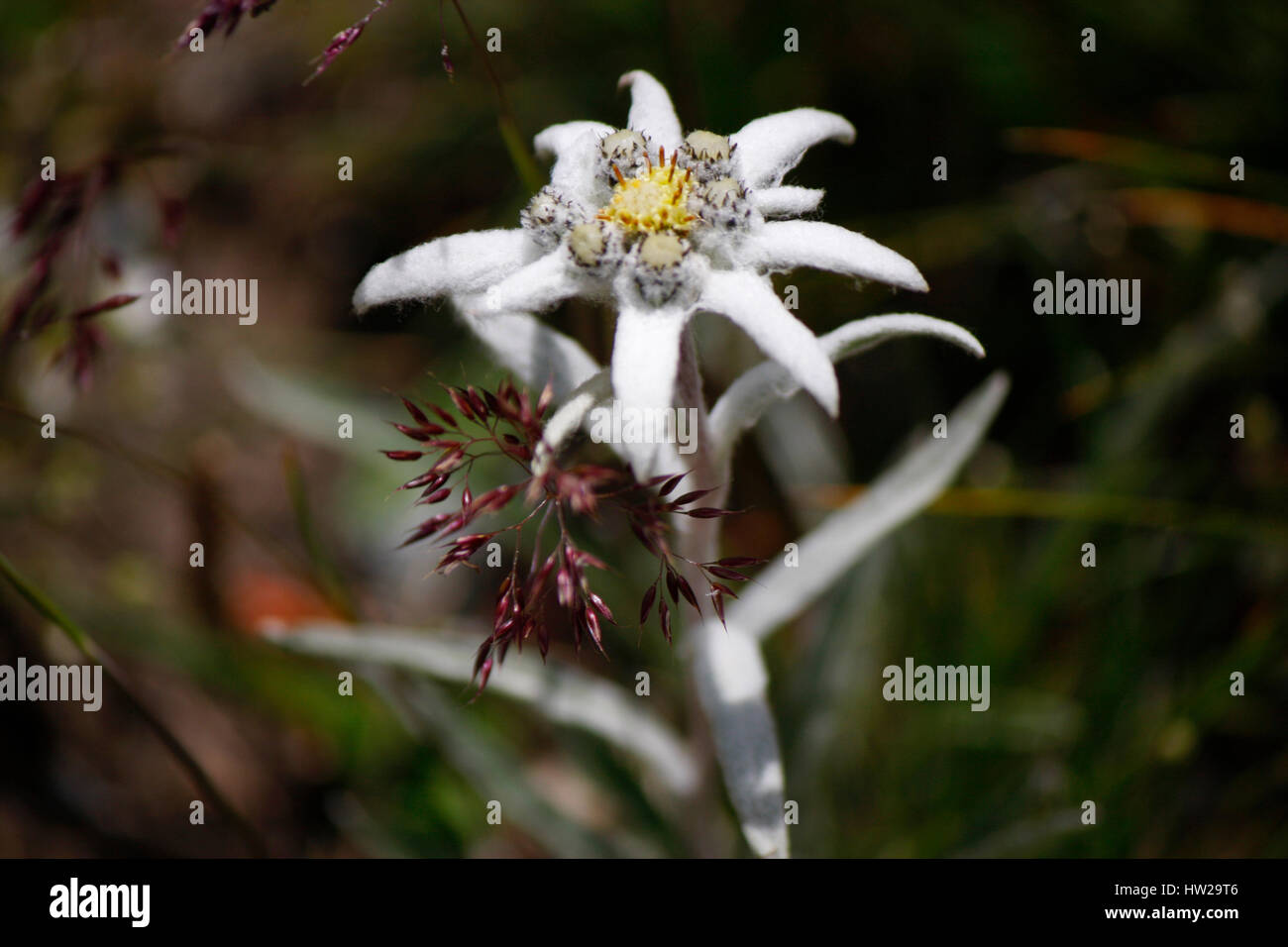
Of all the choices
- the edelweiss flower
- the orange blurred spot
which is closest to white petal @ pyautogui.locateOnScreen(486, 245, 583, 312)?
the edelweiss flower

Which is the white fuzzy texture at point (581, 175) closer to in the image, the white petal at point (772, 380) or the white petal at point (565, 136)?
the white petal at point (565, 136)

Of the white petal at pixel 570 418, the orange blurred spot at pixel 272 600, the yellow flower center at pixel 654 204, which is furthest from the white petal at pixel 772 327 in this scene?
the orange blurred spot at pixel 272 600

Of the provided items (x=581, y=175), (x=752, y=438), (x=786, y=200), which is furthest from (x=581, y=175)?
(x=752, y=438)

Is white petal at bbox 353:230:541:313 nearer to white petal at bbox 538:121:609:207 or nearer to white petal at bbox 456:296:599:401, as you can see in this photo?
white petal at bbox 538:121:609:207

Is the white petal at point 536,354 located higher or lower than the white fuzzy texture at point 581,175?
lower

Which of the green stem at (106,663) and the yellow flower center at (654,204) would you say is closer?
the yellow flower center at (654,204)

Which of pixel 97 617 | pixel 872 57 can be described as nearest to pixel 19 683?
pixel 97 617

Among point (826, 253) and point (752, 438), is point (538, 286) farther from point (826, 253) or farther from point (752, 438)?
point (752, 438)
